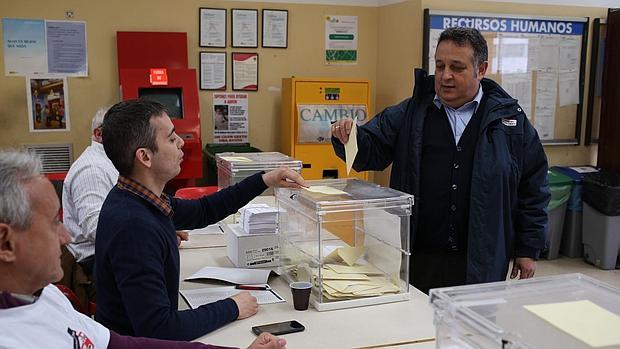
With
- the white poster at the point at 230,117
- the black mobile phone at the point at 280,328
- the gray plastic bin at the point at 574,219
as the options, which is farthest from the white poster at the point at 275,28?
the black mobile phone at the point at 280,328

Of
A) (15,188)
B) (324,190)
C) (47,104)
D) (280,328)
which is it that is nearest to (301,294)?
(280,328)

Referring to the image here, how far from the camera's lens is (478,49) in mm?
2525

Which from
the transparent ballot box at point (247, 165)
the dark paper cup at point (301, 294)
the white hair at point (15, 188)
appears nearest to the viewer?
the white hair at point (15, 188)

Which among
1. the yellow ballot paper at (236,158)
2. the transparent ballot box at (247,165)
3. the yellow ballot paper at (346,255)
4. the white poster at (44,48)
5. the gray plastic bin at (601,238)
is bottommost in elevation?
the gray plastic bin at (601,238)

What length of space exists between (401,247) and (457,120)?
0.68 metres

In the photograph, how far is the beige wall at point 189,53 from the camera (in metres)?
4.74

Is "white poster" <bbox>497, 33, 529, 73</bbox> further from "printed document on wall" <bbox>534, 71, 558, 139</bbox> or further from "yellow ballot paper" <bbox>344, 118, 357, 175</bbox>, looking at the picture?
"yellow ballot paper" <bbox>344, 118, 357, 175</bbox>

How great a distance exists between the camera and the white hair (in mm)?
1177

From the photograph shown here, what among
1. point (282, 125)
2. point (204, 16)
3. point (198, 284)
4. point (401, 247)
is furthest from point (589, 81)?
point (198, 284)

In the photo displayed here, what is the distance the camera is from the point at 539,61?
5234mm

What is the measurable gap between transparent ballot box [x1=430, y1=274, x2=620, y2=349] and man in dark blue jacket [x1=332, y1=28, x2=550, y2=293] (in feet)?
3.19

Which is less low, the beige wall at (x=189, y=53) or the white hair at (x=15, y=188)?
the beige wall at (x=189, y=53)

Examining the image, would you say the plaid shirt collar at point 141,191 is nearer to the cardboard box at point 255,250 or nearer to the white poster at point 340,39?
the cardboard box at point 255,250

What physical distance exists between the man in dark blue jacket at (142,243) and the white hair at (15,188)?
47 centimetres
